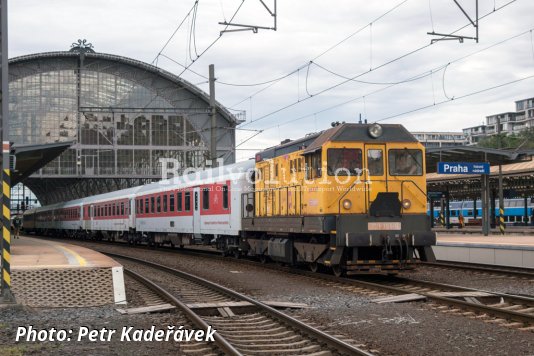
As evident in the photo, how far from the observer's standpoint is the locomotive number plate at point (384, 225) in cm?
1531

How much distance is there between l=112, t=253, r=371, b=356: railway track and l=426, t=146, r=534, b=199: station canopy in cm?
2030

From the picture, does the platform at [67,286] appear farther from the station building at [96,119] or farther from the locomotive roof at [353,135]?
the station building at [96,119]

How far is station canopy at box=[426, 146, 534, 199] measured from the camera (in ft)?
105

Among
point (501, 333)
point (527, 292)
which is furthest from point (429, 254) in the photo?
point (501, 333)

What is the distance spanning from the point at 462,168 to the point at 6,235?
74.8 ft

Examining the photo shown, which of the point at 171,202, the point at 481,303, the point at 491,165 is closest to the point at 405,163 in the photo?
the point at 481,303

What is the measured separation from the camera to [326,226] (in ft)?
50.0

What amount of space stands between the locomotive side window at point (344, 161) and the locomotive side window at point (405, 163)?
85 cm

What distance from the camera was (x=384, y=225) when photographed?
15.4 metres

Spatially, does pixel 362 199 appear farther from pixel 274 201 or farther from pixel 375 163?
pixel 274 201

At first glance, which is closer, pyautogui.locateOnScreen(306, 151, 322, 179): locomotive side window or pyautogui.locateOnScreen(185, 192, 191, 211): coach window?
pyautogui.locateOnScreen(306, 151, 322, 179): locomotive side window

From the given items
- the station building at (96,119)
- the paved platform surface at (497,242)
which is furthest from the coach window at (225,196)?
the station building at (96,119)

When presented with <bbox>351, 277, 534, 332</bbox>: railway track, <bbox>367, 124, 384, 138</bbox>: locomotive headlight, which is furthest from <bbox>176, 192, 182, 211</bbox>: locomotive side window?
<bbox>351, 277, 534, 332</bbox>: railway track

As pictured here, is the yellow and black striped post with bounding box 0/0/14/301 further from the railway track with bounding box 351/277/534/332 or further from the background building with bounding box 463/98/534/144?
the background building with bounding box 463/98/534/144
